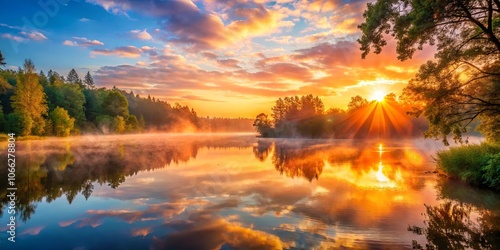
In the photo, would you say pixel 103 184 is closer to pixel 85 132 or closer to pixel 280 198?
pixel 280 198

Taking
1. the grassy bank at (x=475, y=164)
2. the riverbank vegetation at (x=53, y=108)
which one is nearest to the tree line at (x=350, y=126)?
the riverbank vegetation at (x=53, y=108)

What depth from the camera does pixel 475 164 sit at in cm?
1927

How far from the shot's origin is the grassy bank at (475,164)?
55.8 feet

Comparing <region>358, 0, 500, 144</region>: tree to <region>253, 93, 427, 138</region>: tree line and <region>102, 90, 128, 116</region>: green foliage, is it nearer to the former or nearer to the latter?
<region>253, 93, 427, 138</region>: tree line

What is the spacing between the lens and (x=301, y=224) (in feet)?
35.0

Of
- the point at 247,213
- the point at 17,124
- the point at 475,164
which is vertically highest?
the point at 17,124

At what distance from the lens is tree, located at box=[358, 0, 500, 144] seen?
44.6 ft

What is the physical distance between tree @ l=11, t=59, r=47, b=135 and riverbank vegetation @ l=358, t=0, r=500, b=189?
247ft

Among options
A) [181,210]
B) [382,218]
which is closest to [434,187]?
[382,218]

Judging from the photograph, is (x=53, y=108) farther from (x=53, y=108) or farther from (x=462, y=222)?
(x=462, y=222)

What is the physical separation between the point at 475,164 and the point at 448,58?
8.53 m

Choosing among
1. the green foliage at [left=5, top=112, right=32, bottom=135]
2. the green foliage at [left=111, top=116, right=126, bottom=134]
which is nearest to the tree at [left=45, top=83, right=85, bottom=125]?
the green foliage at [left=111, top=116, right=126, bottom=134]

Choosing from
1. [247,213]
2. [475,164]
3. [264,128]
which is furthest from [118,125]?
[475,164]

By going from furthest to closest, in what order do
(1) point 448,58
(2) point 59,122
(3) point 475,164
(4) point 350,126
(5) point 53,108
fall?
(4) point 350,126
(5) point 53,108
(2) point 59,122
(3) point 475,164
(1) point 448,58
